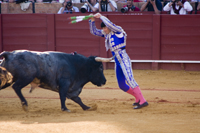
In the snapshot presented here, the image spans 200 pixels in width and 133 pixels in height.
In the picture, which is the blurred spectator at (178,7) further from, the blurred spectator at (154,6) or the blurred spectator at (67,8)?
the blurred spectator at (67,8)

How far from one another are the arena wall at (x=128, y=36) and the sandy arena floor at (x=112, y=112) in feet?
4.40

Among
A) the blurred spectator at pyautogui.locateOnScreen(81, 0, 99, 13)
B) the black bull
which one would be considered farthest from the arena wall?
the black bull

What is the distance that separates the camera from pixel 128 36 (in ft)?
27.0

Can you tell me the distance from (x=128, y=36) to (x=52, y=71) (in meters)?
4.23

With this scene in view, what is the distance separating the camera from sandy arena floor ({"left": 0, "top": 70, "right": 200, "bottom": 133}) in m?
3.27

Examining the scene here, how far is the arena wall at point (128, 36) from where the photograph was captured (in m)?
8.06

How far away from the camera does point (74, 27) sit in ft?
27.6

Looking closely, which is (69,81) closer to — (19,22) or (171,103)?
(171,103)

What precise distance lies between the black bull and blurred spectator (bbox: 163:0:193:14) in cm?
386

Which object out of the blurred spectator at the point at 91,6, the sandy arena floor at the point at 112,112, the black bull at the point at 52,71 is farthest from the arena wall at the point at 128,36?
the black bull at the point at 52,71

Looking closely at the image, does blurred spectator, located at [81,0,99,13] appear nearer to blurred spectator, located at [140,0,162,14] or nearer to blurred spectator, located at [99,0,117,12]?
blurred spectator, located at [99,0,117,12]

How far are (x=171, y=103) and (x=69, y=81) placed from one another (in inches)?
59.2

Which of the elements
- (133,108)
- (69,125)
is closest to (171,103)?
(133,108)

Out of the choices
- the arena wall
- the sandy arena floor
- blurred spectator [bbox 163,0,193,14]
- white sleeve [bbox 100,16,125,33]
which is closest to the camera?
Answer: the sandy arena floor
